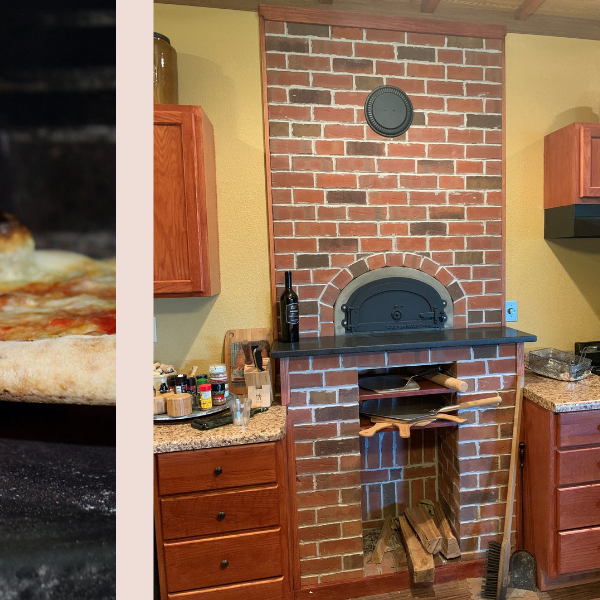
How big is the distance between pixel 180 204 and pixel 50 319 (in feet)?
4.64

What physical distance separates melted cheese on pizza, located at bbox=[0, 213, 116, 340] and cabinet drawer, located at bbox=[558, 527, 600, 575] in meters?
2.20

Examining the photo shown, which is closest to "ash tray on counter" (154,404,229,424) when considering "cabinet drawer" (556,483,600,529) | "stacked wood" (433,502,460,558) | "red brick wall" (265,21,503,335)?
"red brick wall" (265,21,503,335)

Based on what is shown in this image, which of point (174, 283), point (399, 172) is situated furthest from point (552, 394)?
point (174, 283)

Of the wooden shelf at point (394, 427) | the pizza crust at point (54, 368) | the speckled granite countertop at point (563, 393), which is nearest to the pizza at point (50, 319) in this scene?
the pizza crust at point (54, 368)

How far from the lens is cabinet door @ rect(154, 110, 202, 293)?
5.70 ft

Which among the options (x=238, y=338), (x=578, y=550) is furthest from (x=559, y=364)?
(x=238, y=338)

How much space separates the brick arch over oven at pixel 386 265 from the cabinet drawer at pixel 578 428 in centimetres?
65

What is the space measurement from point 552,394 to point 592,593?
3.05ft

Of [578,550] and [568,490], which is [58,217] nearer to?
[568,490]

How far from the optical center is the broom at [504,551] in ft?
6.22

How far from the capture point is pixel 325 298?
2150 mm

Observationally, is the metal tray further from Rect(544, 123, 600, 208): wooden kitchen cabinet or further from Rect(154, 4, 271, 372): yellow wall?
Rect(544, 123, 600, 208): wooden kitchen cabinet

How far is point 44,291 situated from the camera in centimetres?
43

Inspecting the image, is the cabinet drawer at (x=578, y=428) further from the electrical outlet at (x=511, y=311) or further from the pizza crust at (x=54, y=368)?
the pizza crust at (x=54, y=368)
